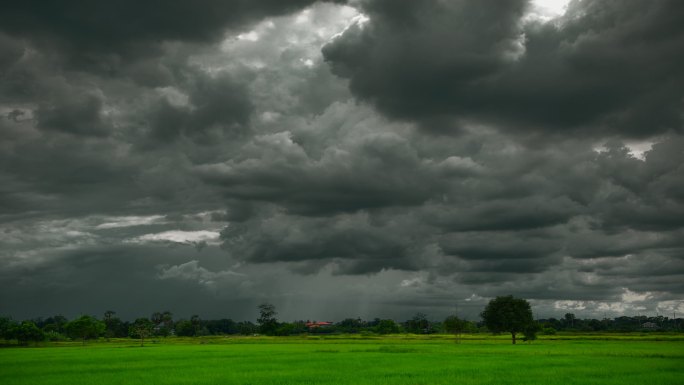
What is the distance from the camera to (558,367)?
151 ft

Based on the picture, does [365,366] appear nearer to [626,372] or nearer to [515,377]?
[515,377]

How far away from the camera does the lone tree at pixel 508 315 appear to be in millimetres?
114250

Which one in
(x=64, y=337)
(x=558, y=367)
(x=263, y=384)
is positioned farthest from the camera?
(x=64, y=337)

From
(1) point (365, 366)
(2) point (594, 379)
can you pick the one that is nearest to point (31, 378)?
(1) point (365, 366)

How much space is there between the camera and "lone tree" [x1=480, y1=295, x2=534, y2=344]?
11425 centimetres

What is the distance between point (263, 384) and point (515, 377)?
17.4 m

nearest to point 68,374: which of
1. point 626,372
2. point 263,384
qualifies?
point 263,384

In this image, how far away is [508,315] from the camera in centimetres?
11562

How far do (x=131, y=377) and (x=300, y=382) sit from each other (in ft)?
48.5

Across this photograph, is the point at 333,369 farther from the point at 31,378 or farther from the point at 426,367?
the point at 31,378

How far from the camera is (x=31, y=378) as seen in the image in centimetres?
4372

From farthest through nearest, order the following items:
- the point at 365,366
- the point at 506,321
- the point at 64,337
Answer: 1. the point at 64,337
2. the point at 506,321
3. the point at 365,366

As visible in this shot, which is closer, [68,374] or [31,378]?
[31,378]

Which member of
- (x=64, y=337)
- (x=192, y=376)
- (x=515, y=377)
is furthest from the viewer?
(x=64, y=337)
